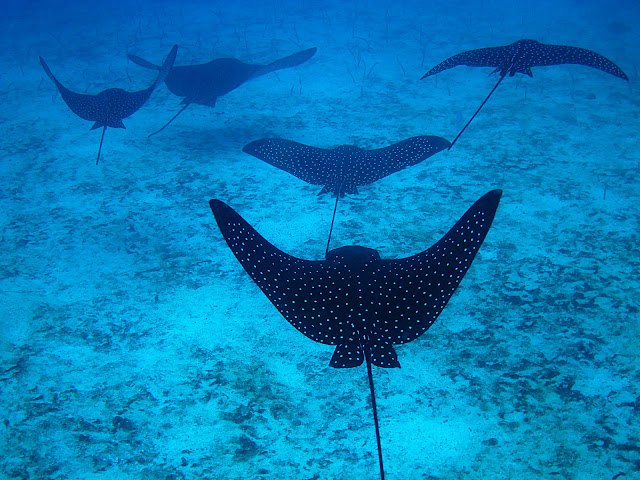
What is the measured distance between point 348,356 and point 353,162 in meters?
2.87

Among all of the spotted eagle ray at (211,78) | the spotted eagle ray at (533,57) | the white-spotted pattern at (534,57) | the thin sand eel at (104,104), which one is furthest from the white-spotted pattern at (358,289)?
the spotted eagle ray at (211,78)

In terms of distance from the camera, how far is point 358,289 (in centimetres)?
262

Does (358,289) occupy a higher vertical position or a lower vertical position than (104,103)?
lower

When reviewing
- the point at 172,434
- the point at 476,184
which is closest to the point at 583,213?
the point at 476,184

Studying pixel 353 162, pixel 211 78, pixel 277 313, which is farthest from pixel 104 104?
pixel 277 313

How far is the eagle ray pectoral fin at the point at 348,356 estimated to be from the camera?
8.32 feet

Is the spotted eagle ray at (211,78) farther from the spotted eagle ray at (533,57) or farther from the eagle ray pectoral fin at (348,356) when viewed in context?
the eagle ray pectoral fin at (348,356)

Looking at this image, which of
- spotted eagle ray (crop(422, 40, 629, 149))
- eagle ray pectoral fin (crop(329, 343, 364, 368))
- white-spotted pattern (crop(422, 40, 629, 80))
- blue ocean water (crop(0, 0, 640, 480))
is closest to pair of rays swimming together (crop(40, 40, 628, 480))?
eagle ray pectoral fin (crop(329, 343, 364, 368))

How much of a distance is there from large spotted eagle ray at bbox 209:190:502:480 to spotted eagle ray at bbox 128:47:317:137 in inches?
201

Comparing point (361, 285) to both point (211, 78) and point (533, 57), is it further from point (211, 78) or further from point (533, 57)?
point (211, 78)

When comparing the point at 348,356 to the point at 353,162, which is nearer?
the point at 348,356

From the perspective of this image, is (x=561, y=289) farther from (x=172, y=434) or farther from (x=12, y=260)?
(x=12, y=260)

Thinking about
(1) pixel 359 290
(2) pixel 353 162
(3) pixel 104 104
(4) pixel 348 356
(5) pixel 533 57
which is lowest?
(4) pixel 348 356

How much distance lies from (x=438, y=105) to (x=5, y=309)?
782 centimetres
